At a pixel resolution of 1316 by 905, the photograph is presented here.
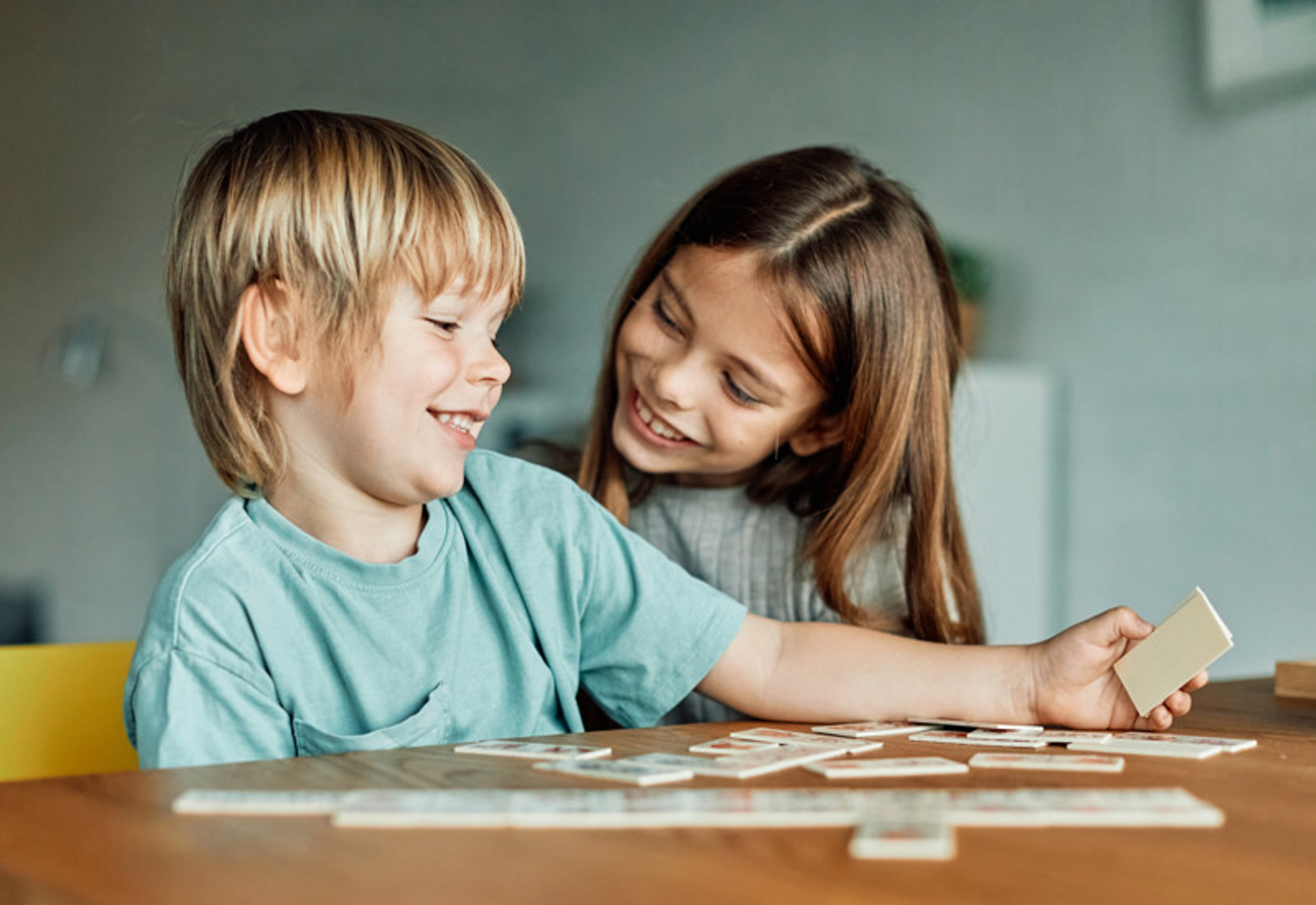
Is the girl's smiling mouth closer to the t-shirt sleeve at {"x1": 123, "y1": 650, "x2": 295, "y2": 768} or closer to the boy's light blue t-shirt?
the boy's light blue t-shirt

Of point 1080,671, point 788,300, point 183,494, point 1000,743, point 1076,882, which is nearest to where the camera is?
point 1076,882

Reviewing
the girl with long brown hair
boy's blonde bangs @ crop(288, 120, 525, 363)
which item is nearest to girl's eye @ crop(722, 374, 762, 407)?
the girl with long brown hair

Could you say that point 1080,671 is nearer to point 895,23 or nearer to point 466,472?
point 466,472

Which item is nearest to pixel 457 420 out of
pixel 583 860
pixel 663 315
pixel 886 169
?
pixel 663 315

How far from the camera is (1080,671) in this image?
1.01 m

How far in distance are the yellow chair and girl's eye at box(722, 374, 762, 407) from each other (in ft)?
2.27

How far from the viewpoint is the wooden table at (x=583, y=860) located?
47cm

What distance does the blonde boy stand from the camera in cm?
101

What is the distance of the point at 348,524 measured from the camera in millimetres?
1075

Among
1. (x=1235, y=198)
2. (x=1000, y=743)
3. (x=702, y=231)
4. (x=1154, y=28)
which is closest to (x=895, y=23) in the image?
(x=1154, y=28)

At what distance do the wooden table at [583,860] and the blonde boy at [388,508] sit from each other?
331 mm

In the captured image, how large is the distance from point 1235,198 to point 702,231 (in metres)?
1.81

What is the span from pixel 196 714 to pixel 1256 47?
276 centimetres

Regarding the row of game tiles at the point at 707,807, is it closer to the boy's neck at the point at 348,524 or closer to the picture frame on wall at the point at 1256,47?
the boy's neck at the point at 348,524
